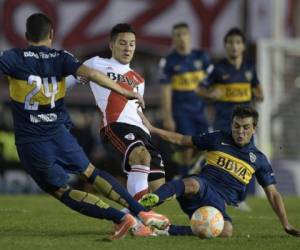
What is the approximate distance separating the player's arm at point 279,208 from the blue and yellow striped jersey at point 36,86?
2177mm

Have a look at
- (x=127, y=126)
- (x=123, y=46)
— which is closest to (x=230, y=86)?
(x=123, y=46)

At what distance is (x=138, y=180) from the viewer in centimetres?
1062

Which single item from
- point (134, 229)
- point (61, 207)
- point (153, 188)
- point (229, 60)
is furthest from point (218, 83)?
point (134, 229)

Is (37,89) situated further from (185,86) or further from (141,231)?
(185,86)

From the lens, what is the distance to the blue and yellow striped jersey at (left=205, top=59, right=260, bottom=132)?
1534 centimetres

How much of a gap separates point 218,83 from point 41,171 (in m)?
6.27

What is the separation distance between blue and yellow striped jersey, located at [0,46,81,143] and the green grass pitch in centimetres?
101

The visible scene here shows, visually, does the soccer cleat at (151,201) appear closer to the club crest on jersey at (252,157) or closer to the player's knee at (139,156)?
the player's knee at (139,156)

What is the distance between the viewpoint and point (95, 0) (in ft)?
81.4

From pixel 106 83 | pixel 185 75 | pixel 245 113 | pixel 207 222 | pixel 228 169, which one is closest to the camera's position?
pixel 106 83

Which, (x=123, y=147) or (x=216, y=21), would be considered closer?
(x=123, y=147)

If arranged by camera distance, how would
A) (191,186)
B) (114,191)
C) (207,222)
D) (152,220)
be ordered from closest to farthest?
(152,220) → (114,191) → (207,222) → (191,186)

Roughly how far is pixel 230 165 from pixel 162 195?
99 centimetres

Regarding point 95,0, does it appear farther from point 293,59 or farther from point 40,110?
point 40,110
